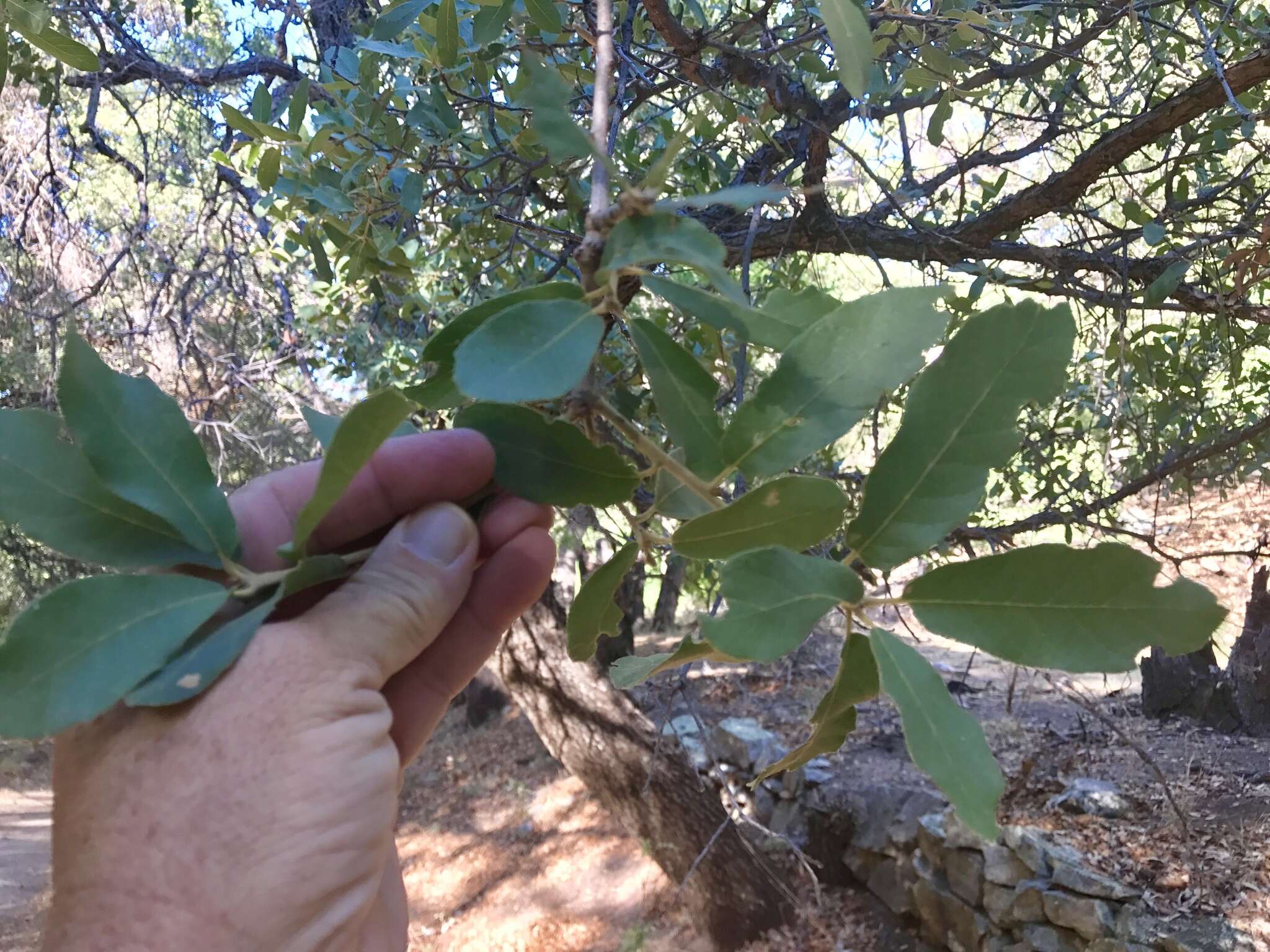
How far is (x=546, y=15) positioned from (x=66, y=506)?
0.95m

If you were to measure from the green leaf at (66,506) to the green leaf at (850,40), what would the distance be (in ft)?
2.30

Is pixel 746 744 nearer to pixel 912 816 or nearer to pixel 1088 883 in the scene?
pixel 912 816

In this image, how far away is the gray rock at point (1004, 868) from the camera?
129 inches

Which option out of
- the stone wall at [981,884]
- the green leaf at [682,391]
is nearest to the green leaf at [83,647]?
the green leaf at [682,391]

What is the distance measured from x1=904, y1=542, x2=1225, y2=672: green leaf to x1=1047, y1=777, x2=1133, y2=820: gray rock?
3295mm

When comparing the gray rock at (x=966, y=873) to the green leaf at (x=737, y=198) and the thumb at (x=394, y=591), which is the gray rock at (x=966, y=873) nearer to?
the thumb at (x=394, y=591)

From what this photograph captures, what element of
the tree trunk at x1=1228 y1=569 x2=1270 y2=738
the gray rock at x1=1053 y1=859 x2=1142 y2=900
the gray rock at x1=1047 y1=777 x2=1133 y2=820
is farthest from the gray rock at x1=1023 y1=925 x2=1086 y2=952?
the tree trunk at x1=1228 y1=569 x2=1270 y2=738

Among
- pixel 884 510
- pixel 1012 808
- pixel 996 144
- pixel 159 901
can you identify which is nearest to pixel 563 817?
pixel 1012 808

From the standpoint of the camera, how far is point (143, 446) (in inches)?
27.0

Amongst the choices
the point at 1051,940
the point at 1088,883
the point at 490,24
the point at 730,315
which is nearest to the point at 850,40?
the point at 730,315

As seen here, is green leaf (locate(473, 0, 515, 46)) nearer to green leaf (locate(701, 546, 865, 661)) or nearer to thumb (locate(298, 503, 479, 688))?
thumb (locate(298, 503, 479, 688))

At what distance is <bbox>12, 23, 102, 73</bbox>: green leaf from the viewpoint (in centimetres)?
112

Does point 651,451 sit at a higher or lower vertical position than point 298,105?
lower

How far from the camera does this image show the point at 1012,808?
3.54 meters
